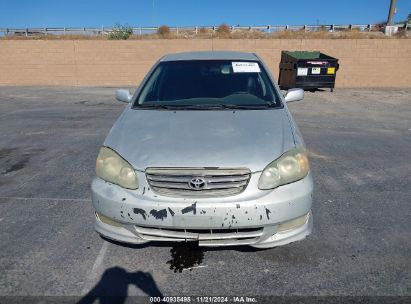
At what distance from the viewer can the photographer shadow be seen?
235cm

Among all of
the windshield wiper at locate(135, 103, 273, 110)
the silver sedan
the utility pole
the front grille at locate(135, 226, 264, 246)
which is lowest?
the front grille at locate(135, 226, 264, 246)

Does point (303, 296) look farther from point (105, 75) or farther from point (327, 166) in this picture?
point (105, 75)

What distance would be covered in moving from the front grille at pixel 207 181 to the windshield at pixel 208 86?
1097mm

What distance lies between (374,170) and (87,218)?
3876mm

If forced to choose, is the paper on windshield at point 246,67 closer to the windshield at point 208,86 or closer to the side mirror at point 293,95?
the windshield at point 208,86

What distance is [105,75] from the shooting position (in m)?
17.6

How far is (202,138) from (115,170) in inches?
27.5

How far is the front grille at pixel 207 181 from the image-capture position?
2361 mm

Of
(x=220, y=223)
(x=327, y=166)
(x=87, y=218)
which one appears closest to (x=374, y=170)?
(x=327, y=166)

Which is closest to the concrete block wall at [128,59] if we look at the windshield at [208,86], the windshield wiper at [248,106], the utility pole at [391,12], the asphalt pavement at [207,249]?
the asphalt pavement at [207,249]

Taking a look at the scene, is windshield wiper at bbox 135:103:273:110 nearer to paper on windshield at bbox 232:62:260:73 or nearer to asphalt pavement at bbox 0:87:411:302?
paper on windshield at bbox 232:62:260:73

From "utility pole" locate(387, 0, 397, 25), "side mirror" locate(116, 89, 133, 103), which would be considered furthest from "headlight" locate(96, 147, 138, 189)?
"utility pole" locate(387, 0, 397, 25)

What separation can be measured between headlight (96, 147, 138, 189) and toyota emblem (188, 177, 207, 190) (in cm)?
40

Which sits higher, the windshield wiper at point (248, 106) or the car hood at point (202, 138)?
the windshield wiper at point (248, 106)
